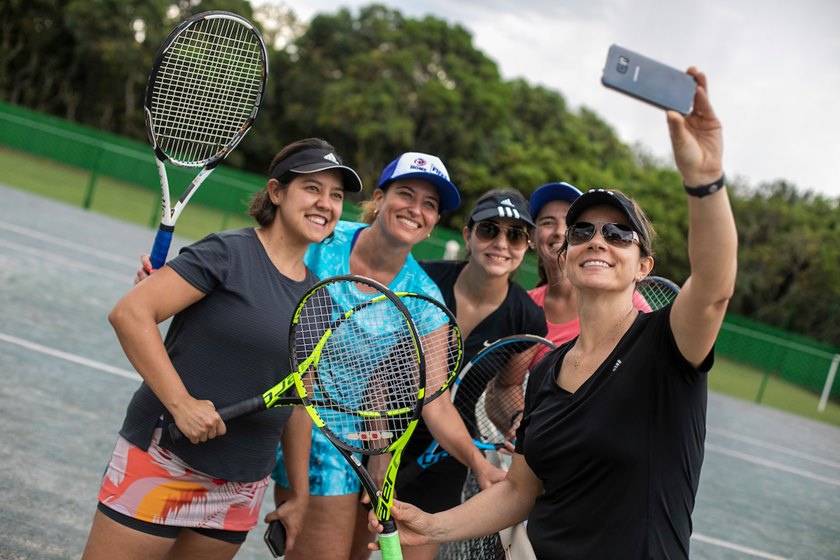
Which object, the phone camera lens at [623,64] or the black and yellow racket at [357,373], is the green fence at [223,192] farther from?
the phone camera lens at [623,64]

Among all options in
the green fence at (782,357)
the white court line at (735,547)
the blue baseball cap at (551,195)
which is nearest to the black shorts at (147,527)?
the blue baseball cap at (551,195)

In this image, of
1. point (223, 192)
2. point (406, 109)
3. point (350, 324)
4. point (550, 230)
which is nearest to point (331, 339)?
point (350, 324)

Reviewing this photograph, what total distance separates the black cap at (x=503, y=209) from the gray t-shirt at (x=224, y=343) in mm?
1292

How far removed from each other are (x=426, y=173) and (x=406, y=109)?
31.4 meters

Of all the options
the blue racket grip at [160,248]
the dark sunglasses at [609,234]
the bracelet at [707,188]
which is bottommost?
the blue racket grip at [160,248]

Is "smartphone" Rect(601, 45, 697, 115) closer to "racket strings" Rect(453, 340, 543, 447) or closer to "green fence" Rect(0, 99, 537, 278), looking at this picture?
"racket strings" Rect(453, 340, 543, 447)

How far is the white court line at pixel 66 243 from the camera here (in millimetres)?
13776

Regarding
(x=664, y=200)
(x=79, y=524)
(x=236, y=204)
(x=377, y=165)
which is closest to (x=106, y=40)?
(x=377, y=165)

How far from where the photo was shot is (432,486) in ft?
13.7

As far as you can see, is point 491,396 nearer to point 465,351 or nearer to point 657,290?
point 465,351

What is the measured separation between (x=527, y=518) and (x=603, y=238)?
3.25ft

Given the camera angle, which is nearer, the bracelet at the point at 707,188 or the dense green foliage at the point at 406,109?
the bracelet at the point at 707,188

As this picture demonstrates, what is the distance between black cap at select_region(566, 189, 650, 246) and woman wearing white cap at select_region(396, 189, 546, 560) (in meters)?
1.27

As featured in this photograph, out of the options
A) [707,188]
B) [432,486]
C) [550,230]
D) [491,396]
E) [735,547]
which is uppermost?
[707,188]
